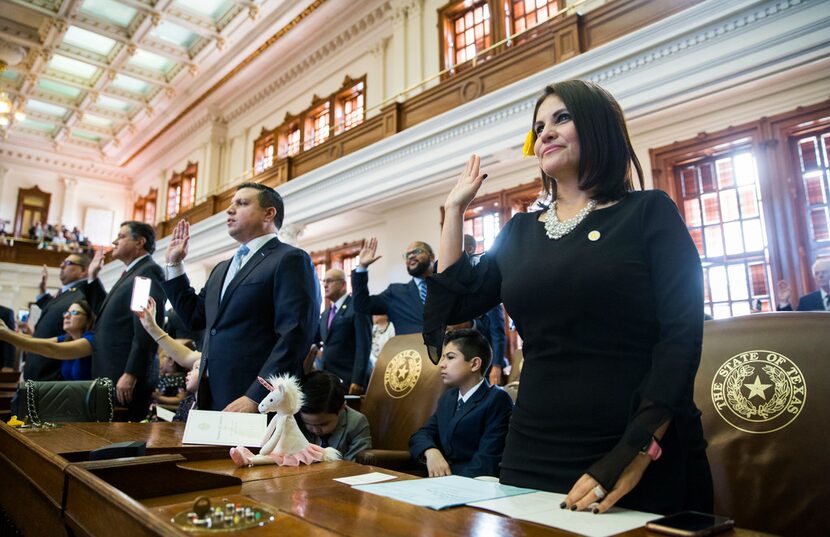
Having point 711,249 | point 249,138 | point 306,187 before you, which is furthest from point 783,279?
point 249,138

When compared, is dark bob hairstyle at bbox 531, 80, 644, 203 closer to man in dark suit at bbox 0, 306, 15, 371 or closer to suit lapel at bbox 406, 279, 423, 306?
suit lapel at bbox 406, 279, 423, 306

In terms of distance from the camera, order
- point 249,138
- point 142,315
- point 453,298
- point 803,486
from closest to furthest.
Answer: point 803,486
point 453,298
point 142,315
point 249,138

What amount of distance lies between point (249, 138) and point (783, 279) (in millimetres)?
11211

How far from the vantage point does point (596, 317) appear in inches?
39.4

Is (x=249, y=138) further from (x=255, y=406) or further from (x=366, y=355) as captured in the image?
(x=255, y=406)

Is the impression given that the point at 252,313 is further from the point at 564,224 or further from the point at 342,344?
the point at 342,344

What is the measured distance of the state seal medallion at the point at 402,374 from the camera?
89.7 inches

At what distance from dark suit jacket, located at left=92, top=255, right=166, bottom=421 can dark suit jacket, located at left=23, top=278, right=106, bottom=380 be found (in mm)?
587

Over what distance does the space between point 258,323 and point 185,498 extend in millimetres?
1303

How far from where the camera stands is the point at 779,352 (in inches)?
47.3

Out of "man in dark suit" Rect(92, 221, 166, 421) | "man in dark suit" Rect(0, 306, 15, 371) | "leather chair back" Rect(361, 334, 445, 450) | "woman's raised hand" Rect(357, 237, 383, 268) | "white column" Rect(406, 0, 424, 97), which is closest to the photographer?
"leather chair back" Rect(361, 334, 445, 450)

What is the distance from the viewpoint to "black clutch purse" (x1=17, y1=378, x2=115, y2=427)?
7.62ft

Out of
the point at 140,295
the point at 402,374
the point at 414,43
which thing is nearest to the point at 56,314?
the point at 140,295

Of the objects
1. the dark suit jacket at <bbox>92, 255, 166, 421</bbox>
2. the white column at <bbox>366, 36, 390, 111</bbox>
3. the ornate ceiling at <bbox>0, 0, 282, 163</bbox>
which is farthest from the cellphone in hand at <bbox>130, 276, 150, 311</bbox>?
the ornate ceiling at <bbox>0, 0, 282, 163</bbox>
